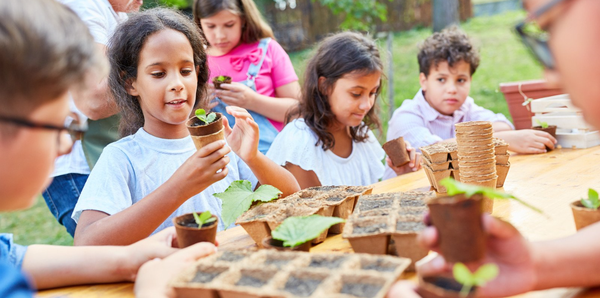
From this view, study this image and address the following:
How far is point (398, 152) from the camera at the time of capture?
3156 millimetres

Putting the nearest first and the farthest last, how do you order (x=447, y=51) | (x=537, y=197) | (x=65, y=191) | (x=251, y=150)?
(x=537, y=197) → (x=251, y=150) → (x=65, y=191) → (x=447, y=51)

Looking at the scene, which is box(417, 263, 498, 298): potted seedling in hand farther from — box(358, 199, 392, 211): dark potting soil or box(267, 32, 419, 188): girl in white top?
box(267, 32, 419, 188): girl in white top

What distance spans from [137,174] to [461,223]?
6.00ft

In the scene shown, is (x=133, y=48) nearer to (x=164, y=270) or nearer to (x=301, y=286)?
(x=164, y=270)

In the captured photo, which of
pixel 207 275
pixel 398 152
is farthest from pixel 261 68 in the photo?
pixel 207 275

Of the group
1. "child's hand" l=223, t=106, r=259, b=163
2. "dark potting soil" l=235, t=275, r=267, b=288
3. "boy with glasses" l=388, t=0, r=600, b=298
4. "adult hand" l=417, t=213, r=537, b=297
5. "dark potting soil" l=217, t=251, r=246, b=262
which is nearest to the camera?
"boy with glasses" l=388, t=0, r=600, b=298

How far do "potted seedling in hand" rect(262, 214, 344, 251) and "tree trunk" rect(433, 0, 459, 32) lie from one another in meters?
9.70

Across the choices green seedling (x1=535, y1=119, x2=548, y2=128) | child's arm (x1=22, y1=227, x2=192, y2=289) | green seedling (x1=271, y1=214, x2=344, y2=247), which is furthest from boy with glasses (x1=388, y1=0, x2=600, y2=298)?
green seedling (x1=535, y1=119, x2=548, y2=128)

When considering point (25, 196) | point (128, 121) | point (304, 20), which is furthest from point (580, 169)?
point (304, 20)

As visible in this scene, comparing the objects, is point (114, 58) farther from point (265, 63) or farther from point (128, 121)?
point (265, 63)

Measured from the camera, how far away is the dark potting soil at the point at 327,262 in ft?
4.56

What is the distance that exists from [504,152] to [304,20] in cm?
1246

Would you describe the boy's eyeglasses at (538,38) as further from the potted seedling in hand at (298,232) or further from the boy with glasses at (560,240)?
the potted seedling in hand at (298,232)

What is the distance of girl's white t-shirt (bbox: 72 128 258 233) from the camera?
234cm
